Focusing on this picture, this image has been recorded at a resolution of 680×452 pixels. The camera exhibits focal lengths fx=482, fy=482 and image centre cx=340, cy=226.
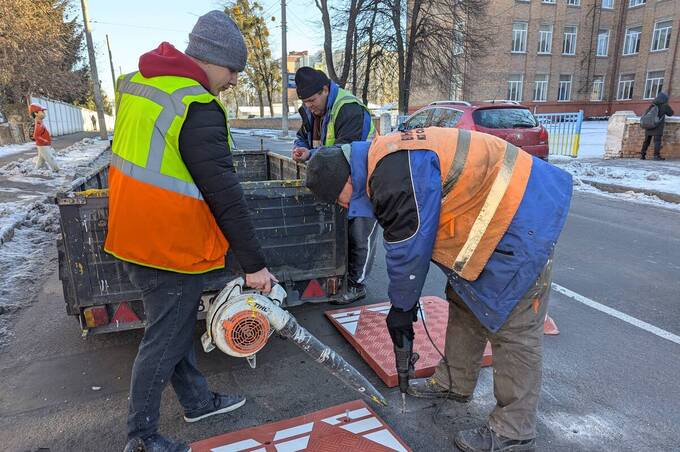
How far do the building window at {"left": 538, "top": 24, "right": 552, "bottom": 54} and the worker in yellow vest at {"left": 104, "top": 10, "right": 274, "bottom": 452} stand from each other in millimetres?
35297

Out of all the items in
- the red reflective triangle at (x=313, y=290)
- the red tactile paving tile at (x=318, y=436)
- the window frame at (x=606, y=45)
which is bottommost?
the red tactile paving tile at (x=318, y=436)

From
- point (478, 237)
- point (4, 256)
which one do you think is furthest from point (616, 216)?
point (4, 256)

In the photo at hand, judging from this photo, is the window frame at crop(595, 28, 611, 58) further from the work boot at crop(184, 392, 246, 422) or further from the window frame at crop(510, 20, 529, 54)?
the work boot at crop(184, 392, 246, 422)

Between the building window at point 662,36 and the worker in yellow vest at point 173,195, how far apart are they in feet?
119

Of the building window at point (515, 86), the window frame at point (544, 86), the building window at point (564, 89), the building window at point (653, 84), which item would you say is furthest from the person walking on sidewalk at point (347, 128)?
the building window at point (564, 89)

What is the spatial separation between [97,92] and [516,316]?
90.5ft

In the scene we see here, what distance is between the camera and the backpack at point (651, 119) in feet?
38.0

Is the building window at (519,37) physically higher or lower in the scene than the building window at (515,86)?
higher

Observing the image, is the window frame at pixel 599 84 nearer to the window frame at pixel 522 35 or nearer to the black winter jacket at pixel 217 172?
the window frame at pixel 522 35

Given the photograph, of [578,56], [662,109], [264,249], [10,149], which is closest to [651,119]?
[662,109]

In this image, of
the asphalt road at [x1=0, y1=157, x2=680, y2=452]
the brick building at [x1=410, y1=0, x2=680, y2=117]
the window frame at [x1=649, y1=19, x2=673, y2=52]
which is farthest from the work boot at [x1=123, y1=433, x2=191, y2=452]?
the window frame at [x1=649, y1=19, x2=673, y2=52]

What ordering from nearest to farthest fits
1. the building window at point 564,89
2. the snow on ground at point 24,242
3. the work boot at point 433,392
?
the work boot at point 433,392, the snow on ground at point 24,242, the building window at point 564,89

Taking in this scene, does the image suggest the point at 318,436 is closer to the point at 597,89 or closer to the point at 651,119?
the point at 651,119

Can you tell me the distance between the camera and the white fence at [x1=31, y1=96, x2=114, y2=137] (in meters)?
26.9
